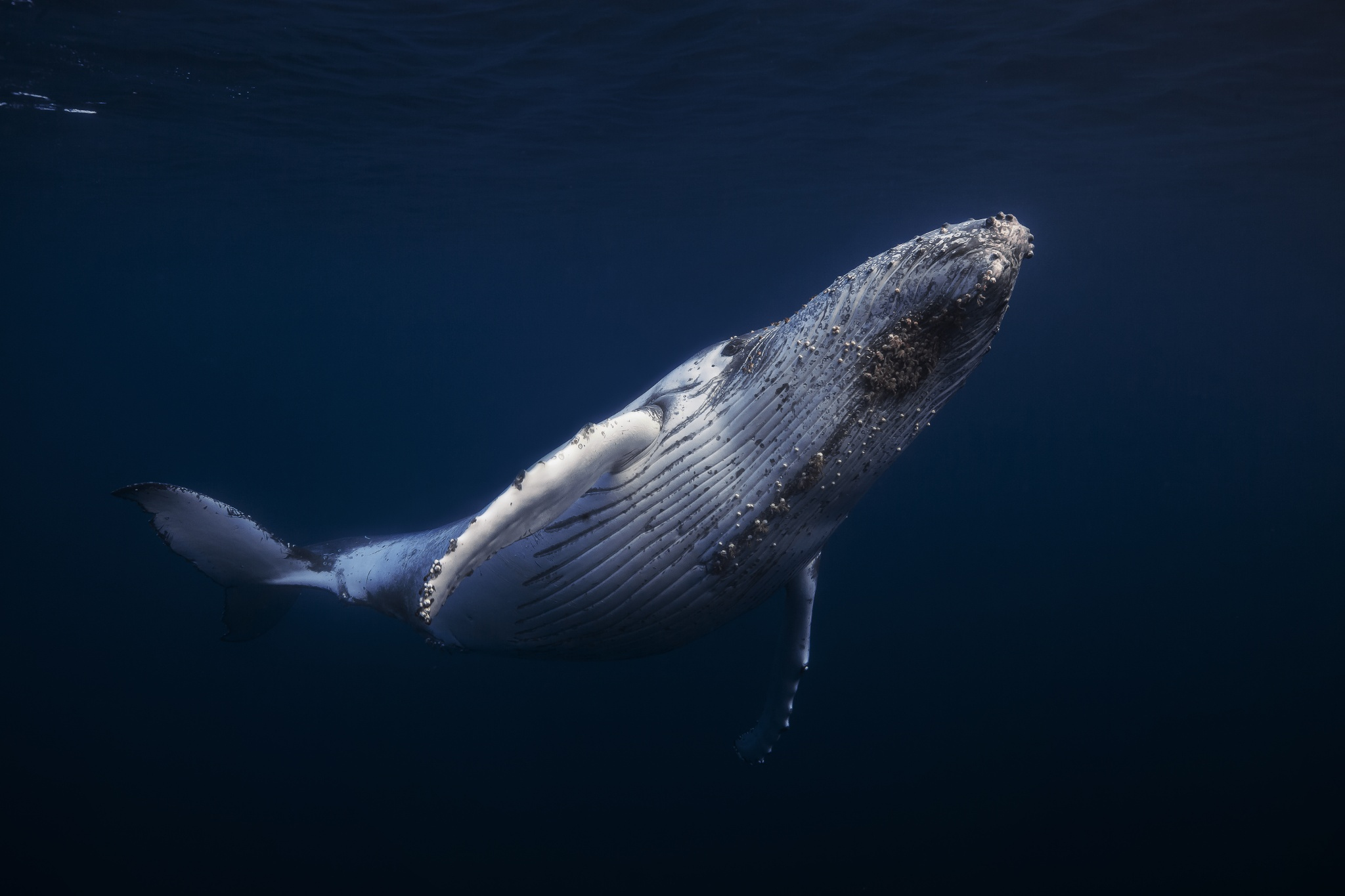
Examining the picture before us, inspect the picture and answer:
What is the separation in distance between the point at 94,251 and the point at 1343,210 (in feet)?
241

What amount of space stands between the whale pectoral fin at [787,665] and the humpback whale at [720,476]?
118 cm

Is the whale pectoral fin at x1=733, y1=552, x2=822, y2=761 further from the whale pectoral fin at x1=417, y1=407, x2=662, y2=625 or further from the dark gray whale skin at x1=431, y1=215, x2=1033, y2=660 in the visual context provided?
the whale pectoral fin at x1=417, y1=407, x2=662, y2=625

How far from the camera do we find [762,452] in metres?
3.75

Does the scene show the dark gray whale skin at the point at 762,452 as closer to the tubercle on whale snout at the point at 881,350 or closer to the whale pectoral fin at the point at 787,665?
the tubercle on whale snout at the point at 881,350

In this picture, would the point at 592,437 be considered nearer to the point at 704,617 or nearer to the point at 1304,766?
the point at 704,617

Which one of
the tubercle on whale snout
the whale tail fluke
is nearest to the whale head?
the tubercle on whale snout

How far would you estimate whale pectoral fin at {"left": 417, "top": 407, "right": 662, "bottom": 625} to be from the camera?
3189 mm

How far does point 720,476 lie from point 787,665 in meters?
2.81

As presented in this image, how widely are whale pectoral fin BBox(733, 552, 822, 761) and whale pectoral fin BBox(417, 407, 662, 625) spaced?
2.33 m

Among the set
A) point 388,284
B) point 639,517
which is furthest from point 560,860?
point 388,284

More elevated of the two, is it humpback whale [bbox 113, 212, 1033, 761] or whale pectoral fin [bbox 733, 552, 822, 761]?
humpback whale [bbox 113, 212, 1033, 761]

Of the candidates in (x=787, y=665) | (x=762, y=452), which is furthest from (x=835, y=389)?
(x=787, y=665)

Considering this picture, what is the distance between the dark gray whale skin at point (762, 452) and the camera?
3330 mm

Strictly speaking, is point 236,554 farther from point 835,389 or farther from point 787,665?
point 835,389
